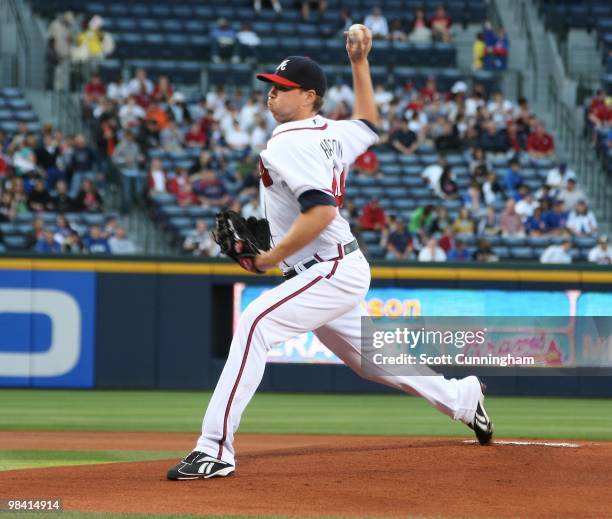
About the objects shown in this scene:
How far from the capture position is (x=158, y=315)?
1500cm

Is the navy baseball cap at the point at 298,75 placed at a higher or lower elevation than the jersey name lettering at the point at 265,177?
higher

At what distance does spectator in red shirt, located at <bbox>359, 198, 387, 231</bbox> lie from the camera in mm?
17719

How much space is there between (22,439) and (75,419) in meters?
1.90

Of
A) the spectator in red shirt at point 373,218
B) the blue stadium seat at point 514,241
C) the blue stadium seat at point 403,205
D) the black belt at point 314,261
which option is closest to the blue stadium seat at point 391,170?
the blue stadium seat at point 403,205

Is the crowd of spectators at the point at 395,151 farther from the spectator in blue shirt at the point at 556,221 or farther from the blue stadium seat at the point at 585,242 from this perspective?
the blue stadium seat at the point at 585,242

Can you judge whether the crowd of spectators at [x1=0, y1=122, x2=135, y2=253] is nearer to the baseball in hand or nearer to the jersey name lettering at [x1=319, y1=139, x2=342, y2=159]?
the baseball in hand

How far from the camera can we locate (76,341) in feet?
47.9

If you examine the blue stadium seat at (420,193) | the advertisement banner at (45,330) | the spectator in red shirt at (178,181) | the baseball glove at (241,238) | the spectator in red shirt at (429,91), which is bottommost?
the advertisement banner at (45,330)

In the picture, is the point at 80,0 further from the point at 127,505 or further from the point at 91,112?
the point at 127,505

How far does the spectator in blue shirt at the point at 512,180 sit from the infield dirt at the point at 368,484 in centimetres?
1188

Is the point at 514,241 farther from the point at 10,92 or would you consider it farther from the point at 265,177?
the point at 265,177

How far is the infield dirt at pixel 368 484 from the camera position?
215 inches

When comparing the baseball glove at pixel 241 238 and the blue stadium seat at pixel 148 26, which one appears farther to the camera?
the blue stadium seat at pixel 148 26

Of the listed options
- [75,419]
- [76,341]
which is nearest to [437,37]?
[76,341]
